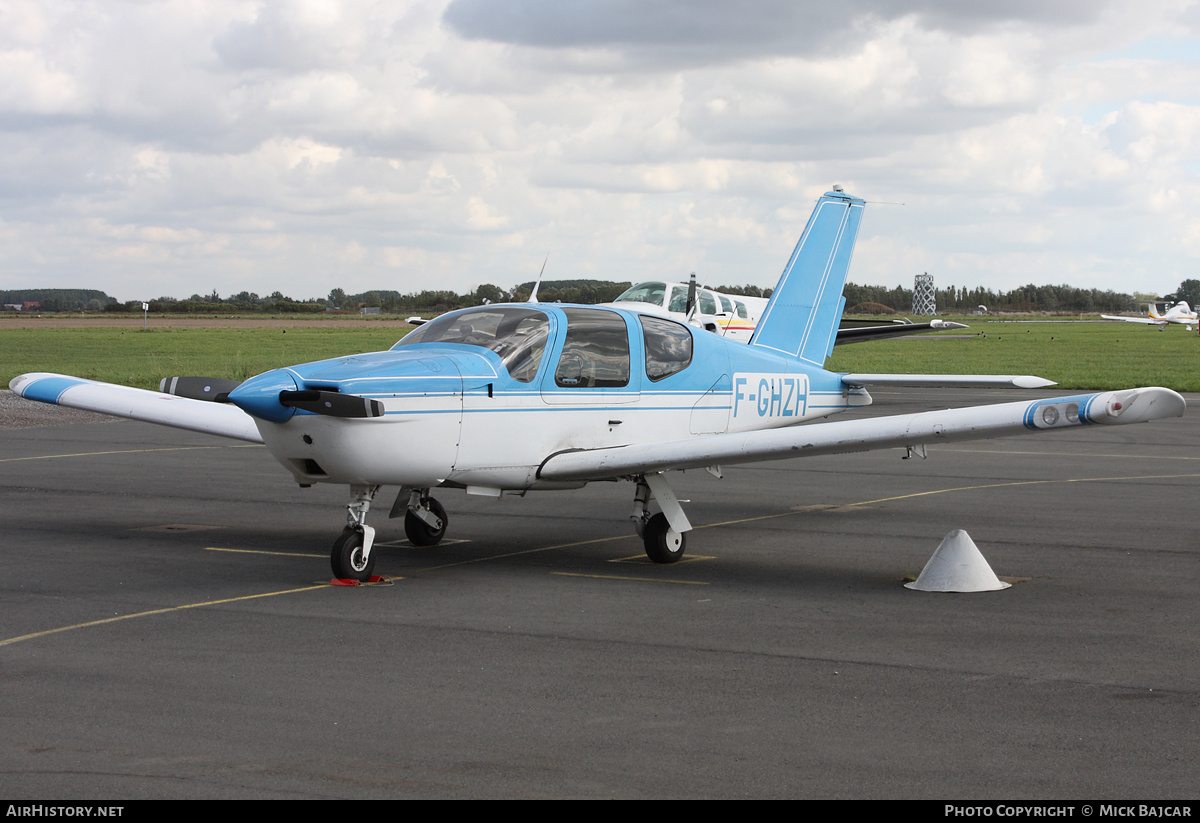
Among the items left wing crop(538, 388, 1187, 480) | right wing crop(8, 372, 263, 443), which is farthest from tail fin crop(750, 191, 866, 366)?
right wing crop(8, 372, 263, 443)

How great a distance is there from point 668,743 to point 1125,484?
37.9 ft

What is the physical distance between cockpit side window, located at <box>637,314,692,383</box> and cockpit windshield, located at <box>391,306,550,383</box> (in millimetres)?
1168

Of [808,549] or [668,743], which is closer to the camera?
[668,743]

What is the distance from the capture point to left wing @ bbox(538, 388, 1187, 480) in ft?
23.5

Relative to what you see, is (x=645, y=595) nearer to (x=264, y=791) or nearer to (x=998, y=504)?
(x=264, y=791)

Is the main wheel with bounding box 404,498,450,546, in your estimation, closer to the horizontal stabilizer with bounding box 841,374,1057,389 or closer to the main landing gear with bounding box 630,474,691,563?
the main landing gear with bounding box 630,474,691,563

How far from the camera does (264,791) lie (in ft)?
15.2

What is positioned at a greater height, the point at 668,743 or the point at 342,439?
the point at 342,439

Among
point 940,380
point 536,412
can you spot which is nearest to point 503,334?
point 536,412

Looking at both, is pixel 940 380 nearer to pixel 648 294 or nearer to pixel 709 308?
pixel 648 294

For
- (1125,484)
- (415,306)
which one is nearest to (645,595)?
(1125,484)

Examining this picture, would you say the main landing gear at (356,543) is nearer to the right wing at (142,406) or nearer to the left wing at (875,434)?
the left wing at (875,434)

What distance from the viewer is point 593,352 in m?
9.97
